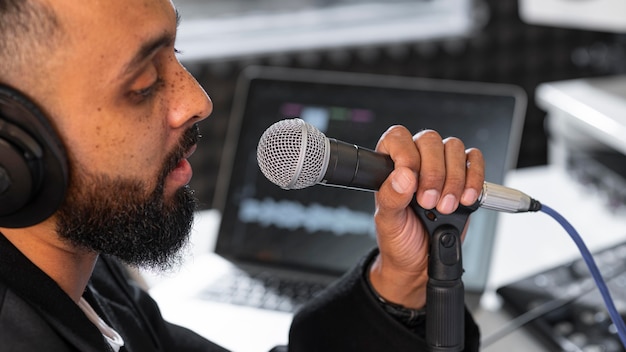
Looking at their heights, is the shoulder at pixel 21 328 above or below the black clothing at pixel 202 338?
above

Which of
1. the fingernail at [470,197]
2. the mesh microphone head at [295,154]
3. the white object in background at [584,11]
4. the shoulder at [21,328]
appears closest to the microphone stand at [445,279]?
the fingernail at [470,197]

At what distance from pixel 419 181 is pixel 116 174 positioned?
29 cm

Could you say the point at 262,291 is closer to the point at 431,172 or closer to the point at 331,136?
the point at 331,136

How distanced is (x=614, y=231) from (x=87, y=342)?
0.98 meters

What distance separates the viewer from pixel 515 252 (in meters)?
1.31

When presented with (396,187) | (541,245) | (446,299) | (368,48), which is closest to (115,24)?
(396,187)

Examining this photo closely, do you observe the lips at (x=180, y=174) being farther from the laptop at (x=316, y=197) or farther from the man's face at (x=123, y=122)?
the laptop at (x=316, y=197)

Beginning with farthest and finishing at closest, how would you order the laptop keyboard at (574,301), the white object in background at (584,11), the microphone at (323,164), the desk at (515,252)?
the white object in background at (584,11), the desk at (515,252), the laptop keyboard at (574,301), the microphone at (323,164)

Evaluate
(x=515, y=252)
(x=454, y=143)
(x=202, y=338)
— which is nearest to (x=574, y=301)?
(x=515, y=252)

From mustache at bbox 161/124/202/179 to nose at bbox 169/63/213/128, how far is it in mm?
18

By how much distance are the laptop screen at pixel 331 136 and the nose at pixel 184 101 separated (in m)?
0.48

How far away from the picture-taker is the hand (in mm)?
771

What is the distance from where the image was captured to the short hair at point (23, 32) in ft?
2.19

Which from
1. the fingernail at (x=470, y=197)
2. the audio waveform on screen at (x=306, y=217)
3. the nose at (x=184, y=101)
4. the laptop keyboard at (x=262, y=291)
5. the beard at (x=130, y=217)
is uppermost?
the nose at (x=184, y=101)
